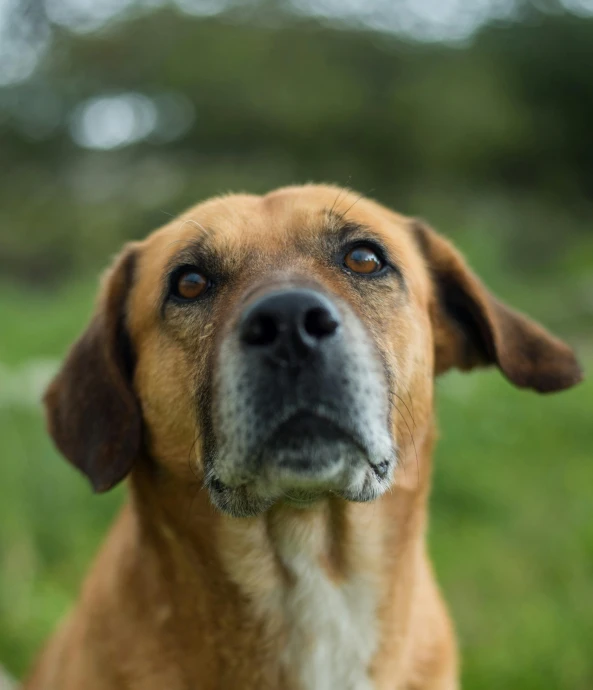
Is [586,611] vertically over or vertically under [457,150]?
under

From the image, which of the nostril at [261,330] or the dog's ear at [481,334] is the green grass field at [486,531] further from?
the nostril at [261,330]

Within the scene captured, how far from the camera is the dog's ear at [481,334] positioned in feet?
9.87

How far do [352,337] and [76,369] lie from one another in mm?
1140

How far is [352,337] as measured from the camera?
224cm

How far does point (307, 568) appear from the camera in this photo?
2693 mm

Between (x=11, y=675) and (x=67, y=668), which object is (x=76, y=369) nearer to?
(x=67, y=668)

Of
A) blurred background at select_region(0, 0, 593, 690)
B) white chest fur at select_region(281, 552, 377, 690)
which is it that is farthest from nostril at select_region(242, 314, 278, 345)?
blurred background at select_region(0, 0, 593, 690)

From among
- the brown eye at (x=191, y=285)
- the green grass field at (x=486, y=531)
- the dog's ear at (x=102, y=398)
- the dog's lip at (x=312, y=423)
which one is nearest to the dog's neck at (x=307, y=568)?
the dog's ear at (x=102, y=398)

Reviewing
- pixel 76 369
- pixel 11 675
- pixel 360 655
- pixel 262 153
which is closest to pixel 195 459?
pixel 76 369

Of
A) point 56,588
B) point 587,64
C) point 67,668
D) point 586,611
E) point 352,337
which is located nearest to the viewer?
point 352,337

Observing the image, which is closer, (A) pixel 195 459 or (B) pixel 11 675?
(A) pixel 195 459

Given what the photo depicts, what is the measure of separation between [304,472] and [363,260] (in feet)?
2.76

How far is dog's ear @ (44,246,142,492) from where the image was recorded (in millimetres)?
2721

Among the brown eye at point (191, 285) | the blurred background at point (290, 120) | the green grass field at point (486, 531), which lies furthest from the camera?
the blurred background at point (290, 120)
